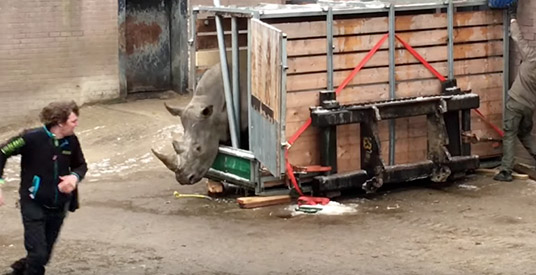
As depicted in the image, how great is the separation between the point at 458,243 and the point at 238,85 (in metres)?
3.55

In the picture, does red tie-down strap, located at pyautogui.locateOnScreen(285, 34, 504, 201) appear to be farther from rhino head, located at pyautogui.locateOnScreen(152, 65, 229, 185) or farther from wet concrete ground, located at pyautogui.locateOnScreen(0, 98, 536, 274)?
rhino head, located at pyautogui.locateOnScreen(152, 65, 229, 185)

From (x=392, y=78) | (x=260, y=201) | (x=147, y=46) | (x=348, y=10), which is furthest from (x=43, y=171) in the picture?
(x=147, y=46)

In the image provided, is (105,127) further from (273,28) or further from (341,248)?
(341,248)

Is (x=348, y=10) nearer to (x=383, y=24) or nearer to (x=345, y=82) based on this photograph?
(x=383, y=24)

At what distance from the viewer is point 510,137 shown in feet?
39.9

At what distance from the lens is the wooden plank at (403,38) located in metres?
11.2

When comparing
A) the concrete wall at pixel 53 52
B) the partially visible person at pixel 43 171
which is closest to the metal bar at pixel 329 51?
the partially visible person at pixel 43 171

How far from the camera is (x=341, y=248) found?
31.2ft

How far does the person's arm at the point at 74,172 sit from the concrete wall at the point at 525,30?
21.3 ft

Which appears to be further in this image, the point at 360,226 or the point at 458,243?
the point at 360,226

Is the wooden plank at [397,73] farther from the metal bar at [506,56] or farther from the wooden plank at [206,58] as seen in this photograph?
the wooden plank at [206,58]

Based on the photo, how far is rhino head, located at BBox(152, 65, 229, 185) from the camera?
38.5 ft

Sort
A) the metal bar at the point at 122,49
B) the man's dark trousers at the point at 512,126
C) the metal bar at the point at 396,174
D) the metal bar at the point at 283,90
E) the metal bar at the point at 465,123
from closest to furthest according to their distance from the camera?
the metal bar at the point at 283,90, the metal bar at the point at 396,174, the man's dark trousers at the point at 512,126, the metal bar at the point at 465,123, the metal bar at the point at 122,49

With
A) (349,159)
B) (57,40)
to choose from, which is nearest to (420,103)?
(349,159)
